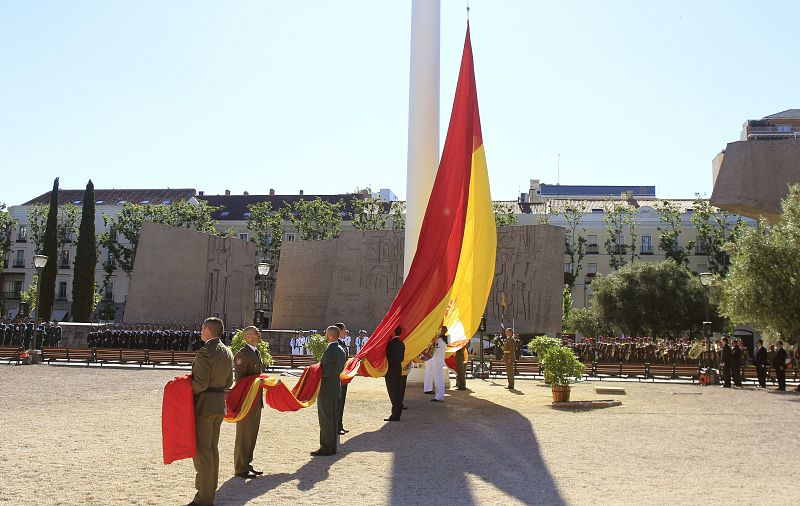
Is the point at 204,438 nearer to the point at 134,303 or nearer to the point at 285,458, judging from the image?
the point at 285,458

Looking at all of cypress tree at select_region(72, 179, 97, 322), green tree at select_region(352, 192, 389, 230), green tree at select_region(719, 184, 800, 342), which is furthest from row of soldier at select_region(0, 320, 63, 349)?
green tree at select_region(719, 184, 800, 342)

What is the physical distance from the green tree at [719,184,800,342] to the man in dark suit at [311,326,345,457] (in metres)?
17.4

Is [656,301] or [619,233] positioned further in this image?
[619,233]

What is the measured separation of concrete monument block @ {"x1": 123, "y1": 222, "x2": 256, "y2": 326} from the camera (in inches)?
1425

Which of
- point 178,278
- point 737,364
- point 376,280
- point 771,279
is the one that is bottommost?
point 737,364

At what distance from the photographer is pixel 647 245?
61469 millimetres

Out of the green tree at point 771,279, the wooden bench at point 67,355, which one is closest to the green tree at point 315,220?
the wooden bench at point 67,355

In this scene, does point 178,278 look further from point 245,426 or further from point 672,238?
point 672,238

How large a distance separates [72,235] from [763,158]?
57807 mm

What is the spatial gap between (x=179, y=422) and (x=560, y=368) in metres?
10.7

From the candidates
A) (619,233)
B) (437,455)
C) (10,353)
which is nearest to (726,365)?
(437,455)

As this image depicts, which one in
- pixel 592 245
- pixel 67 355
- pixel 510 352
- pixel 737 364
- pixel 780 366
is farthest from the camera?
pixel 592 245

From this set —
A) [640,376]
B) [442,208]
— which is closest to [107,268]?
[640,376]

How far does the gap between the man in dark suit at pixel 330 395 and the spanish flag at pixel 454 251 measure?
3.24 m
